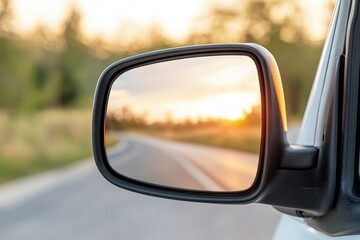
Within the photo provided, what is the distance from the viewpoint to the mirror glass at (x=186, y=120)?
1150 millimetres

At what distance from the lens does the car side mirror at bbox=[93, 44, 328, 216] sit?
95 centimetres

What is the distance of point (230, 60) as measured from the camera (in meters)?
1.12

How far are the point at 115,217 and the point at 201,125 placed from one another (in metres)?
5.92

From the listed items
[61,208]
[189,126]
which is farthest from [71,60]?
[189,126]

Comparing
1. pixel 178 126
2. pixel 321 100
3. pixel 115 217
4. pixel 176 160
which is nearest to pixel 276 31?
pixel 115 217

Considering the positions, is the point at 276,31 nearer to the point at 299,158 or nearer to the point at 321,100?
the point at 321,100

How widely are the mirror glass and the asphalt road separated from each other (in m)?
4.34

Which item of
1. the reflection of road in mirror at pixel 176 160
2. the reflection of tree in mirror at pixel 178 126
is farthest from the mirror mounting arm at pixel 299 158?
the reflection of tree in mirror at pixel 178 126

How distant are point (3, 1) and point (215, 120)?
12.8 m

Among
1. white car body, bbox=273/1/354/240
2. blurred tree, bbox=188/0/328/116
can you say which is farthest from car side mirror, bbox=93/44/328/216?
blurred tree, bbox=188/0/328/116

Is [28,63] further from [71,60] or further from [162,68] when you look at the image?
[162,68]

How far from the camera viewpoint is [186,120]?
1576mm

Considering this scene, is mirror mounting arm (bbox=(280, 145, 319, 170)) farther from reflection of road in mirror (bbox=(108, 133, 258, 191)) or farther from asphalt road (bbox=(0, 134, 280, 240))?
asphalt road (bbox=(0, 134, 280, 240))

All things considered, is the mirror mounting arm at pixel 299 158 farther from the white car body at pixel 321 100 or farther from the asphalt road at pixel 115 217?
the asphalt road at pixel 115 217
